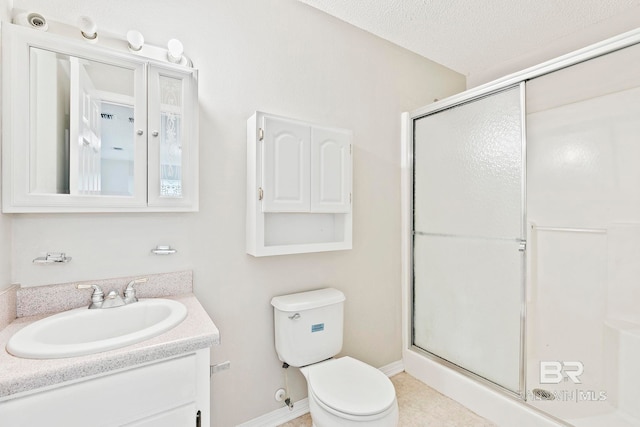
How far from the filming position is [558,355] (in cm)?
189

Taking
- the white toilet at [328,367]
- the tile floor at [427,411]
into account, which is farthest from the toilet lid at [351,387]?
the tile floor at [427,411]

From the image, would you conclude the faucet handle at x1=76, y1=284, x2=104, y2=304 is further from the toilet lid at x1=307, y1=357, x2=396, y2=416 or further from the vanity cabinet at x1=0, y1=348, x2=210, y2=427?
the toilet lid at x1=307, y1=357, x2=396, y2=416

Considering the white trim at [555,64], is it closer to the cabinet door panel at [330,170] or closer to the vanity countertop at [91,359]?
the cabinet door panel at [330,170]

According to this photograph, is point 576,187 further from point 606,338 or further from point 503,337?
point 503,337

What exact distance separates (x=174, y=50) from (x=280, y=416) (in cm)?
200

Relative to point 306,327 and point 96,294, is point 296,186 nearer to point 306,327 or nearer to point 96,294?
point 306,327

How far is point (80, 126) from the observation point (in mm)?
1216

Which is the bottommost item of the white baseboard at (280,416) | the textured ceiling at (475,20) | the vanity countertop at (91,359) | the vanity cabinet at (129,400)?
the white baseboard at (280,416)

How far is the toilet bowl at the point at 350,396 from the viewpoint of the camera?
49.6 inches

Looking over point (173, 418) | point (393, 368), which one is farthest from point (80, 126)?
point (393, 368)

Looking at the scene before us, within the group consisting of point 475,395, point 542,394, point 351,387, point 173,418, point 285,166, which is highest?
point 285,166

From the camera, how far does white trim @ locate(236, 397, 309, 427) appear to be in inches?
66.8

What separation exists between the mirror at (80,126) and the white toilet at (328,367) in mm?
1017

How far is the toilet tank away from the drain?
3.62 feet
